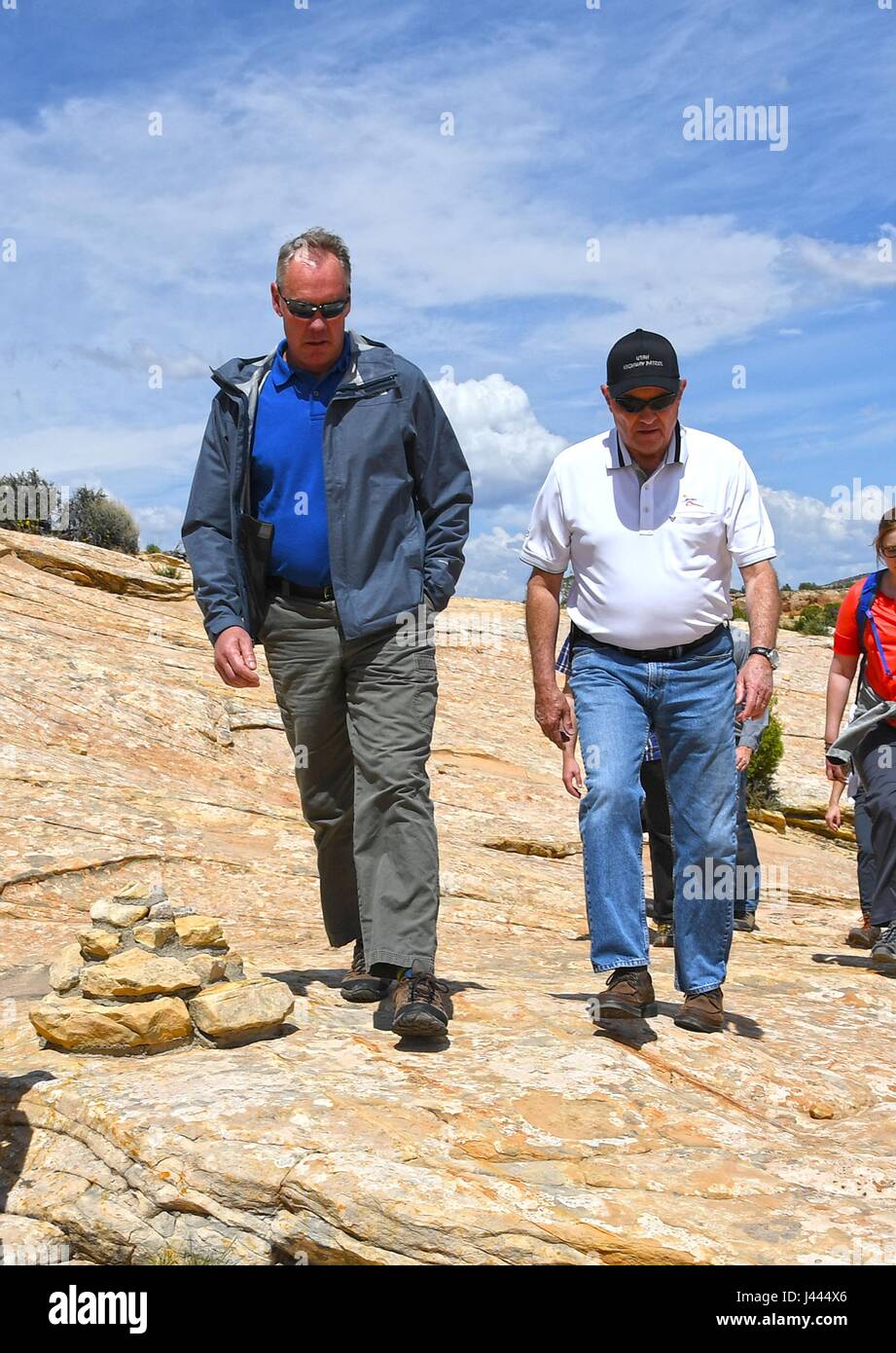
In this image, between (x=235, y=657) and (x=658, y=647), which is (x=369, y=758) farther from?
(x=658, y=647)

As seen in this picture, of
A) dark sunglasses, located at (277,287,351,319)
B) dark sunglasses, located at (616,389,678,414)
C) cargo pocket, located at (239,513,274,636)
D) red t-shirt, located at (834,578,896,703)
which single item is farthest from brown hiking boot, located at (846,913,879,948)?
dark sunglasses, located at (277,287,351,319)

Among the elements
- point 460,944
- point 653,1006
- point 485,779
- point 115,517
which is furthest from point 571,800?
point 115,517

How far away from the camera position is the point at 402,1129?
3.72 meters

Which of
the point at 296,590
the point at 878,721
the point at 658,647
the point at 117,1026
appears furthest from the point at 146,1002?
the point at 878,721

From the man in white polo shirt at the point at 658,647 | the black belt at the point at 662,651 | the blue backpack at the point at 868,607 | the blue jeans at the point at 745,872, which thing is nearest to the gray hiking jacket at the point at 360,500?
the man in white polo shirt at the point at 658,647

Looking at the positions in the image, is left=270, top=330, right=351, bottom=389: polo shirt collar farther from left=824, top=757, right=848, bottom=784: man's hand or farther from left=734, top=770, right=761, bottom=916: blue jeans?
left=734, top=770, right=761, bottom=916: blue jeans

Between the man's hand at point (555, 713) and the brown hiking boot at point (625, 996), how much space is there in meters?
0.85

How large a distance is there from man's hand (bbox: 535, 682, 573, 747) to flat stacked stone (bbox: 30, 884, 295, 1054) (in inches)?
52.0

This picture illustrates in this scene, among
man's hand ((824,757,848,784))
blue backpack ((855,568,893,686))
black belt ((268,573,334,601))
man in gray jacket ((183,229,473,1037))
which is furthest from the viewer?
man's hand ((824,757,848,784))

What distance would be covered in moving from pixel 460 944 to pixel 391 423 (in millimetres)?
3212

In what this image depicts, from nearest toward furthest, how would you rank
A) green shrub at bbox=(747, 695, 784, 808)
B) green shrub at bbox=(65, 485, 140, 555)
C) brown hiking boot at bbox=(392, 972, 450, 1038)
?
brown hiking boot at bbox=(392, 972, 450, 1038), green shrub at bbox=(747, 695, 784, 808), green shrub at bbox=(65, 485, 140, 555)

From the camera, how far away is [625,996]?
14.7 ft

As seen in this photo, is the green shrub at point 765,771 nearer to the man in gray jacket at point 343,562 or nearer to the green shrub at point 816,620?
the green shrub at point 816,620

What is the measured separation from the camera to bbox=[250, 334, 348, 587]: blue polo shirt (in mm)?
4766
